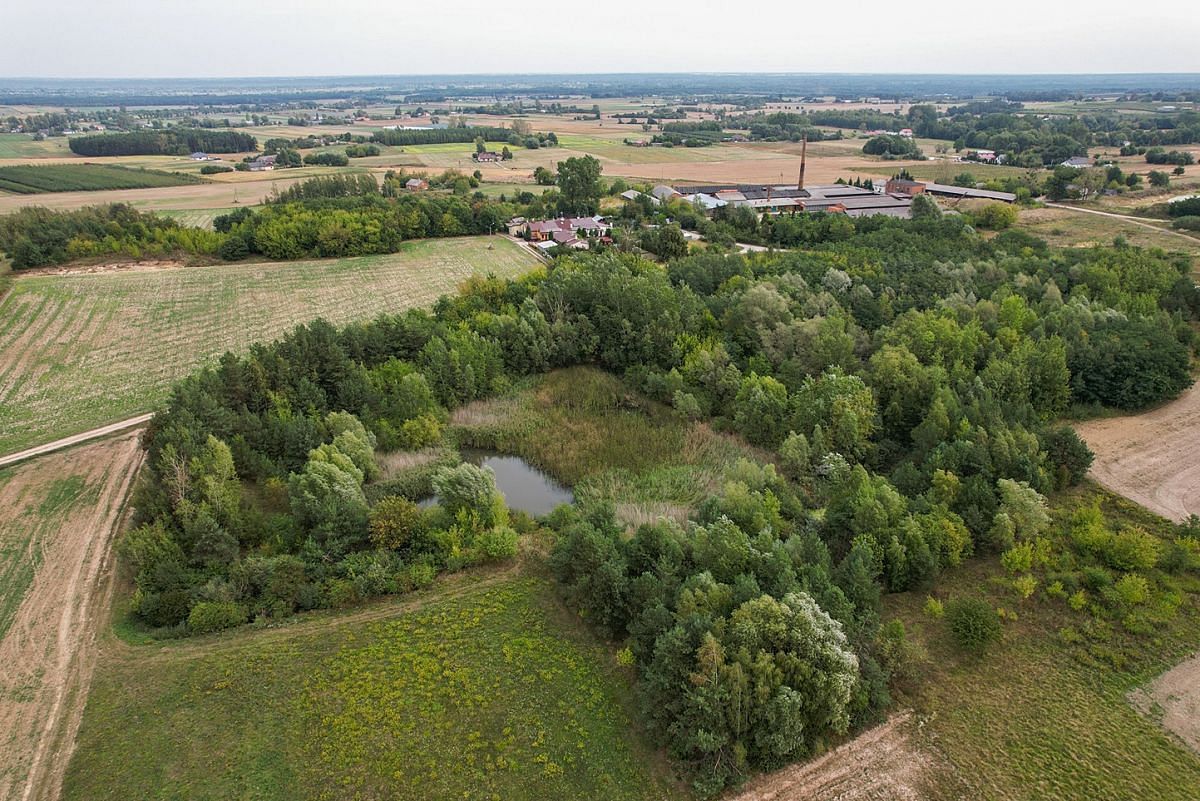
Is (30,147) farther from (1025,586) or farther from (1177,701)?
(1177,701)

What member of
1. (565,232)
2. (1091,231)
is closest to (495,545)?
(565,232)

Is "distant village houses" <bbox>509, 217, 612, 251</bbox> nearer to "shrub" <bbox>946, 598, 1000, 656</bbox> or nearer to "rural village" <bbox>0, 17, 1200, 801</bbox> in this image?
"rural village" <bbox>0, 17, 1200, 801</bbox>

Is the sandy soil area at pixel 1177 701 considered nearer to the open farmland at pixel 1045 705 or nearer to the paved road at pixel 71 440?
the open farmland at pixel 1045 705

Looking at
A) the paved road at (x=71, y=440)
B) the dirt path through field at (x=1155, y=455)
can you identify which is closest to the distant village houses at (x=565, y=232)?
the paved road at (x=71, y=440)

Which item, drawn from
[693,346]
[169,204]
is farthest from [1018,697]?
[169,204]

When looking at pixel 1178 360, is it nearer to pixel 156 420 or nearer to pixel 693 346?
pixel 693 346

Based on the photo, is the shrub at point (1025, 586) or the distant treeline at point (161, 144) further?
the distant treeline at point (161, 144)
